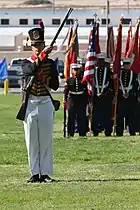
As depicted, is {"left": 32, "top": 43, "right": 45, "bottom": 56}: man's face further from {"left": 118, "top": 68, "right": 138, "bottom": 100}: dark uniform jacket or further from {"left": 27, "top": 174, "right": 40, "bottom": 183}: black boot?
{"left": 118, "top": 68, "right": 138, "bottom": 100}: dark uniform jacket

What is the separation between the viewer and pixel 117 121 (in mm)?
21031

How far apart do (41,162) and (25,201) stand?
1.56 meters

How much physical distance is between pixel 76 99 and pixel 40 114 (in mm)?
9252

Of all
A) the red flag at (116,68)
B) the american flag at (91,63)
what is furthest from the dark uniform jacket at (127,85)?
the american flag at (91,63)

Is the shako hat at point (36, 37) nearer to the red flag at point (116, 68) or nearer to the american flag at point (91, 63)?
the american flag at point (91, 63)

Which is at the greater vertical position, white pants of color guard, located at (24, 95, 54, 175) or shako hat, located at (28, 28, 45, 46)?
shako hat, located at (28, 28, 45, 46)

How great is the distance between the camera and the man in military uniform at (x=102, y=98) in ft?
68.1

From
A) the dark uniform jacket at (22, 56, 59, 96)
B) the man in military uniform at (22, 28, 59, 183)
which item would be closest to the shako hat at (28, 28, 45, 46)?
the man in military uniform at (22, 28, 59, 183)

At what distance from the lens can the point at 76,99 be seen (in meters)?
20.7

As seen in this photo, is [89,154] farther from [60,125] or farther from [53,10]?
[53,10]

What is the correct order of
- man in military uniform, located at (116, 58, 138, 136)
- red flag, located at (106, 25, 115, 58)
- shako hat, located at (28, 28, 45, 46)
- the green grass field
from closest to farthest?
the green grass field, shako hat, located at (28, 28, 45, 46), man in military uniform, located at (116, 58, 138, 136), red flag, located at (106, 25, 115, 58)

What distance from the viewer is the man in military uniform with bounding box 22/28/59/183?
1144cm

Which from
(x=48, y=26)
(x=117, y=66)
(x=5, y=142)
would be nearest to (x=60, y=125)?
(x=117, y=66)

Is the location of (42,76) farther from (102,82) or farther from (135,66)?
(135,66)
